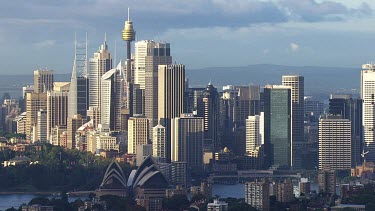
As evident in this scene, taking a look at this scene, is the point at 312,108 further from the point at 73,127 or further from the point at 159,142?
the point at 159,142

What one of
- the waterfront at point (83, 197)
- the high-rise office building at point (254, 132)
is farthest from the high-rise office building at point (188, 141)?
the waterfront at point (83, 197)

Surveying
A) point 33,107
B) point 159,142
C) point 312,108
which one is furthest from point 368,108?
point 33,107

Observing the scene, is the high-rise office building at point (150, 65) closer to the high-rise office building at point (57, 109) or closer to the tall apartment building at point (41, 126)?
the high-rise office building at point (57, 109)

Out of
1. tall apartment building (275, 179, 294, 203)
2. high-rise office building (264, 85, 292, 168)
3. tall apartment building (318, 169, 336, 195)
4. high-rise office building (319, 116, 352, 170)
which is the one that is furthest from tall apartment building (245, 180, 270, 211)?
high-rise office building (264, 85, 292, 168)

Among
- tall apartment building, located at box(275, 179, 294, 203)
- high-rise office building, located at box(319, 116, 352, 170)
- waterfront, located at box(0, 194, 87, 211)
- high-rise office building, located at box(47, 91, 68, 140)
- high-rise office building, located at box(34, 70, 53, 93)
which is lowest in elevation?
waterfront, located at box(0, 194, 87, 211)

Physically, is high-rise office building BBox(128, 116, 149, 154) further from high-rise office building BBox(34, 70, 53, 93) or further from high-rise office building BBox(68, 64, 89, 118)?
high-rise office building BBox(34, 70, 53, 93)

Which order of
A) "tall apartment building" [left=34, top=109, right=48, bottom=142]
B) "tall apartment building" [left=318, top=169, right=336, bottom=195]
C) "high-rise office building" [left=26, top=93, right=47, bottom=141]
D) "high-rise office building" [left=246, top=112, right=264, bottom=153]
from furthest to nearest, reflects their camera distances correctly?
"high-rise office building" [left=26, top=93, right=47, bottom=141]
"tall apartment building" [left=34, top=109, right=48, bottom=142]
"high-rise office building" [left=246, top=112, right=264, bottom=153]
"tall apartment building" [left=318, top=169, right=336, bottom=195]

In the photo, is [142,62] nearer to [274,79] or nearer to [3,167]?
[274,79]
